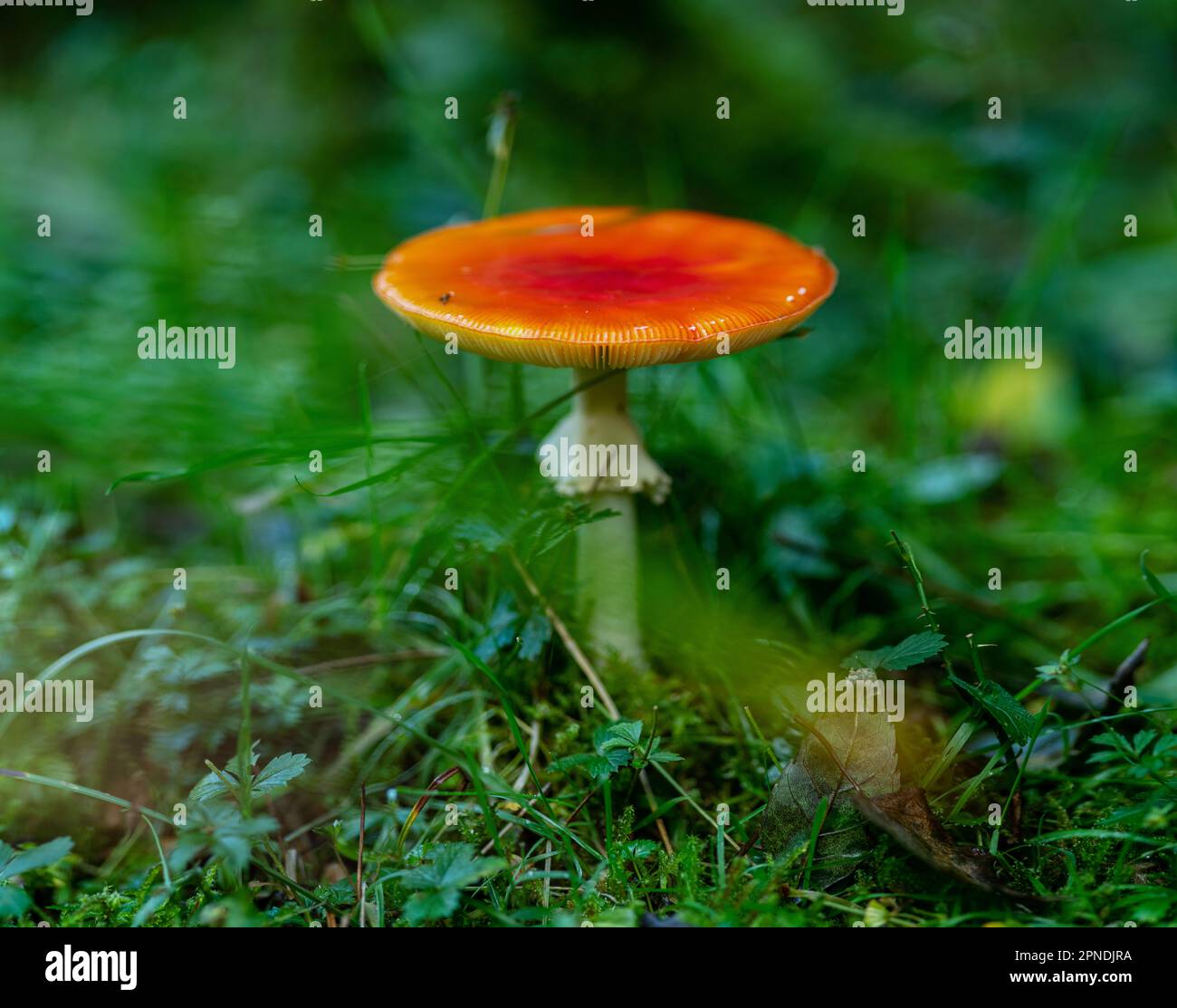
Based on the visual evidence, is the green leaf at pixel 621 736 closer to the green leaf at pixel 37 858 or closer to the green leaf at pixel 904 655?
the green leaf at pixel 904 655

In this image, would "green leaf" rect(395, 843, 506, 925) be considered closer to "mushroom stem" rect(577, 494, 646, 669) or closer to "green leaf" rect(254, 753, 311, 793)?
"green leaf" rect(254, 753, 311, 793)

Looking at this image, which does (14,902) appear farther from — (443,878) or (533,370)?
(533,370)

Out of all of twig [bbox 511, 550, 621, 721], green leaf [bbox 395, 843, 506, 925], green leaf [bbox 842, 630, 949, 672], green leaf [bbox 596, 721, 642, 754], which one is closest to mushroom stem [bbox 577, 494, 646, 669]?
twig [bbox 511, 550, 621, 721]

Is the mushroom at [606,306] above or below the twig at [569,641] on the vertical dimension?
above

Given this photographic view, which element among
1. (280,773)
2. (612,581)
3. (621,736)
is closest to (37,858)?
(280,773)

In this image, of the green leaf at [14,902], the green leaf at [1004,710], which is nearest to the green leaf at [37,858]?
the green leaf at [14,902]

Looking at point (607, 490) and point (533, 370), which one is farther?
point (533, 370)

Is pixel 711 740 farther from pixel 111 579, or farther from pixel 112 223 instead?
pixel 112 223
